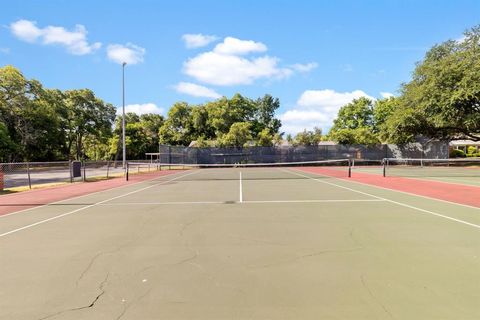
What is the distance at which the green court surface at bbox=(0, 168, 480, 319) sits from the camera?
160 inches

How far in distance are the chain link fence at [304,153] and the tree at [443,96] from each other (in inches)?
96.5

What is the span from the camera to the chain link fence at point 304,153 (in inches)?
1925

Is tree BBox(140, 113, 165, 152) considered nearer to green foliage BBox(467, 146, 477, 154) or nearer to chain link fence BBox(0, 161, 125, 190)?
chain link fence BBox(0, 161, 125, 190)

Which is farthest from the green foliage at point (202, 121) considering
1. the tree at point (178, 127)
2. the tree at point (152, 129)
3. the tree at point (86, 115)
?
the tree at point (86, 115)

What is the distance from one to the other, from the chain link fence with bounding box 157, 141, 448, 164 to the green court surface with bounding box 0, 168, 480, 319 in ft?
128

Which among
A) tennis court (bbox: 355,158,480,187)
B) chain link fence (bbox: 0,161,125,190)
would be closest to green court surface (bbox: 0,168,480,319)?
chain link fence (bbox: 0,161,125,190)

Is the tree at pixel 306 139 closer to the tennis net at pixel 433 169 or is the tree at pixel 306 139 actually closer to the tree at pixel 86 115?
the tennis net at pixel 433 169

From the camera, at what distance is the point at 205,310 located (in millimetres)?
3992

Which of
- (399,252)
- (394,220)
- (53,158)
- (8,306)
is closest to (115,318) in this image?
(8,306)

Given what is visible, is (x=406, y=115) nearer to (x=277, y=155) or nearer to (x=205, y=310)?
(x=277, y=155)

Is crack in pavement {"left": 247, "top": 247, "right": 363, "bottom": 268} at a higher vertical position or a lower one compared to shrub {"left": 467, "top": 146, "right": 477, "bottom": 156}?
lower

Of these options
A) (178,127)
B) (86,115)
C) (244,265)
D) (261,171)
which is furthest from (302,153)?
(244,265)

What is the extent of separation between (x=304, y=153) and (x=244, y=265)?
44.8 meters

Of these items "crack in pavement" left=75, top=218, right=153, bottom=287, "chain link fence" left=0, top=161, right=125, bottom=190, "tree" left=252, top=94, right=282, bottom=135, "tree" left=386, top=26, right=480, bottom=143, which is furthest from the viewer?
"tree" left=252, top=94, right=282, bottom=135
